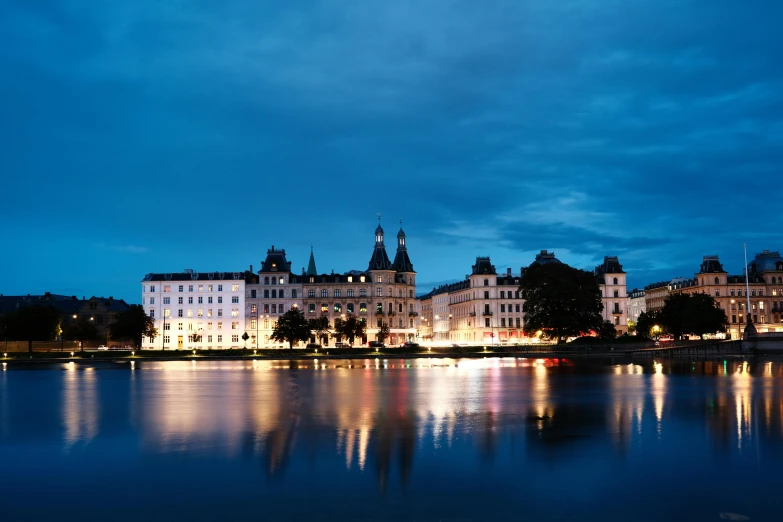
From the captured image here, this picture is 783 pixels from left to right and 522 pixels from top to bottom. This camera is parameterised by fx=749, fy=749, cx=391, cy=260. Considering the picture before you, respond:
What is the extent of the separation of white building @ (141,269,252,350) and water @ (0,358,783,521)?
109m

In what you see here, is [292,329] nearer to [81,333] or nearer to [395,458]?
[81,333]

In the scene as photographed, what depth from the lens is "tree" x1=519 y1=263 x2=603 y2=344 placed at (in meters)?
106

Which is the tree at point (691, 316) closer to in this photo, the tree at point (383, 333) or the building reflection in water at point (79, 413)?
the tree at point (383, 333)

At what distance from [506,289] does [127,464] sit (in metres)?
145

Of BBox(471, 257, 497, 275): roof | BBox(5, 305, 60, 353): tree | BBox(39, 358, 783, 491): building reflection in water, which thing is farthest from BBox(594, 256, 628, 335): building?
BBox(39, 358, 783, 491): building reflection in water

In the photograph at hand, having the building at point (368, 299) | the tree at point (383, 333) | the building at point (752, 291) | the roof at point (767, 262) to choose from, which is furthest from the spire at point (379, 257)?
the roof at point (767, 262)

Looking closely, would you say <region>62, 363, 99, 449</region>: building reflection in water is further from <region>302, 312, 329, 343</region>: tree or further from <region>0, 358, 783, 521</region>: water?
<region>302, 312, 329, 343</region>: tree

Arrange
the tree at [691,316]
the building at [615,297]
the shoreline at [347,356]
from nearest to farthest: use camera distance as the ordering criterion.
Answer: the shoreline at [347,356]
the tree at [691,316]
the building at [615,297]

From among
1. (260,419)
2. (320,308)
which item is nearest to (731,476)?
(260,419)

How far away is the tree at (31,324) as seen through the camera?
11056 centimetres

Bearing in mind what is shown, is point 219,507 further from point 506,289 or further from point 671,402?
point 506,289

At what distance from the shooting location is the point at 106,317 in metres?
161

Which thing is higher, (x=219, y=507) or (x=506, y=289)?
(x=506, y=289)

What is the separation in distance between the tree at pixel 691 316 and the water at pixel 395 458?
83.0 metres
